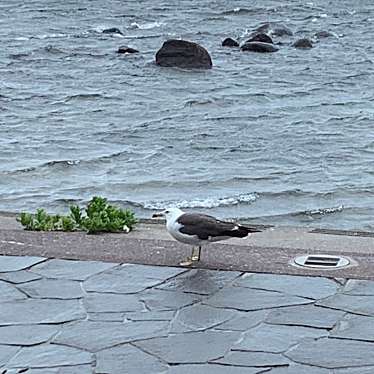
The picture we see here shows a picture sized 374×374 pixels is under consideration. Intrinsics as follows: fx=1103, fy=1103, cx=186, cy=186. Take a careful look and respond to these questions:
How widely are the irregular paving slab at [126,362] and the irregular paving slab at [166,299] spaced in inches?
27.4

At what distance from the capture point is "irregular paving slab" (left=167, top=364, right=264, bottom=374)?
5.28 meters

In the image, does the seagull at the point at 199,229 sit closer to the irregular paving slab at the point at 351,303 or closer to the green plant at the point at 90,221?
the irregular paving slab at the point at 351,303

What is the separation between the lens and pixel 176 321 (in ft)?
19.8

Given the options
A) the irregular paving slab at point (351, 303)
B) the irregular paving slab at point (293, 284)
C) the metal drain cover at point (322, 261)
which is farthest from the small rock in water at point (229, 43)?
the irregular paving slab at point (351, 303)

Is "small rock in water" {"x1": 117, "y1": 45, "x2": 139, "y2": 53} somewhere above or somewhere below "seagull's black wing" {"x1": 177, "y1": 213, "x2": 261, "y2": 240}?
below

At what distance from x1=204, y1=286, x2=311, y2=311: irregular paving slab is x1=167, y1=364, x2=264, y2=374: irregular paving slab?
94cm

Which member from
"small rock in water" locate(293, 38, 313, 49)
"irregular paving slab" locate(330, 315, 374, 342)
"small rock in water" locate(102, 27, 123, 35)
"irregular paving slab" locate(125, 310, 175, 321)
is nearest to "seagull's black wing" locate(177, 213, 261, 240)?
"irregular paving slab" locate(125, 310, 175, 321)

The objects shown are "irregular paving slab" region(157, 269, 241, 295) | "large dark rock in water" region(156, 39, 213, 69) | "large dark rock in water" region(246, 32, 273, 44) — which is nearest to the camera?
"irregular paving slab" region(157, 269, 241, 295)

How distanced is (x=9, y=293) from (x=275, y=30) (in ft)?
87.1

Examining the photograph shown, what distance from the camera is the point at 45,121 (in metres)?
19.2

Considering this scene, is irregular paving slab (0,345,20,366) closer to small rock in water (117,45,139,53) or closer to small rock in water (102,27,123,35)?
small rock in water (117,45,139,53)

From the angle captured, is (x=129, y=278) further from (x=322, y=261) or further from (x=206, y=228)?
(x=322, y=261)

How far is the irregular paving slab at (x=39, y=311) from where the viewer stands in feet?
A: 20.0

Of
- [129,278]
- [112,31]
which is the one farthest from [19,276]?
[112,31]
